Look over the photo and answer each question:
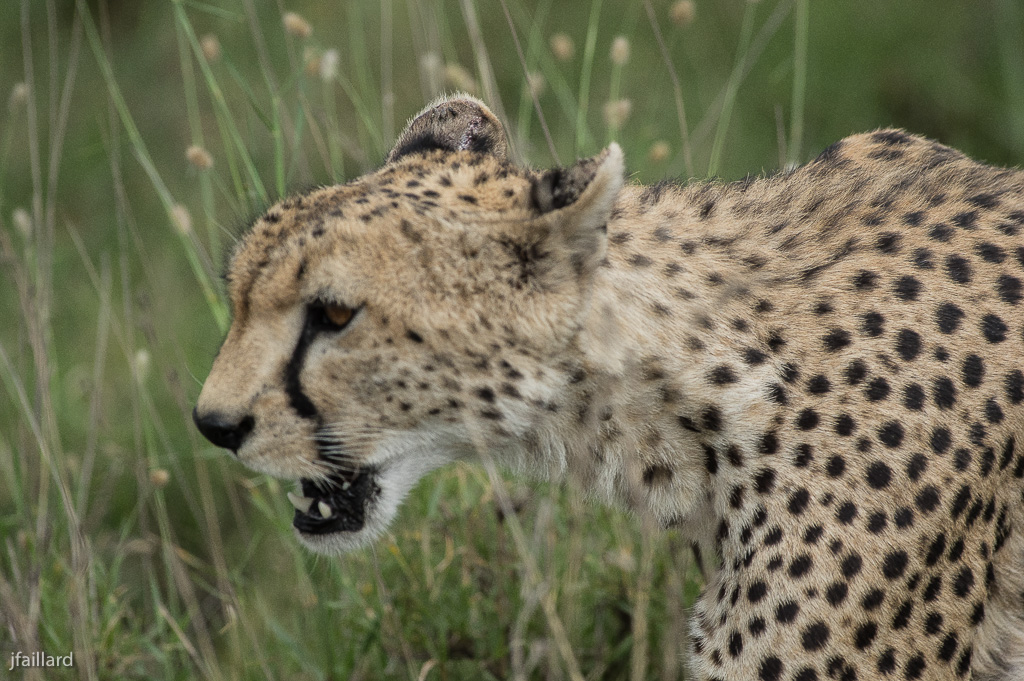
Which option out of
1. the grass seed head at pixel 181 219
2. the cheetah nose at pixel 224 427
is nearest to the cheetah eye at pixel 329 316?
the cheetah nose at pixel 224 427

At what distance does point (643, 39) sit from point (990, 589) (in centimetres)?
498

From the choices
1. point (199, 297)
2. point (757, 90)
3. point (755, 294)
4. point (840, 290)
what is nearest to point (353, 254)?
point (755, 294)

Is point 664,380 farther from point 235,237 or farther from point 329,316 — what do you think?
point 235,237

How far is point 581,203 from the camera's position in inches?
99.7

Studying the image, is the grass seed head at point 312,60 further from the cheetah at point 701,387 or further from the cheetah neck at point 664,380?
the cheetah neck at point 664,380

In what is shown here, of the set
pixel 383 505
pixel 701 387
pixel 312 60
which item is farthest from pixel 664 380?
pixel 312 60

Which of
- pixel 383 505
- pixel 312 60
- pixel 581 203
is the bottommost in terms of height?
pixel 383 505

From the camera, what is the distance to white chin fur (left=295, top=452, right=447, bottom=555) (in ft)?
9.29

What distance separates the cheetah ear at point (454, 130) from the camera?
3078 millimetres

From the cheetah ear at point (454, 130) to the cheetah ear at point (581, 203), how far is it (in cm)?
52

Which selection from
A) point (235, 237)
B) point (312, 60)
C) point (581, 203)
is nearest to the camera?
point (581, 203)

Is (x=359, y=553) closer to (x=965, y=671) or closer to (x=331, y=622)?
(x=331, y=622)

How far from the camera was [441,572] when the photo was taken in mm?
3695

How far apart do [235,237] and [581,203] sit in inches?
37.3
